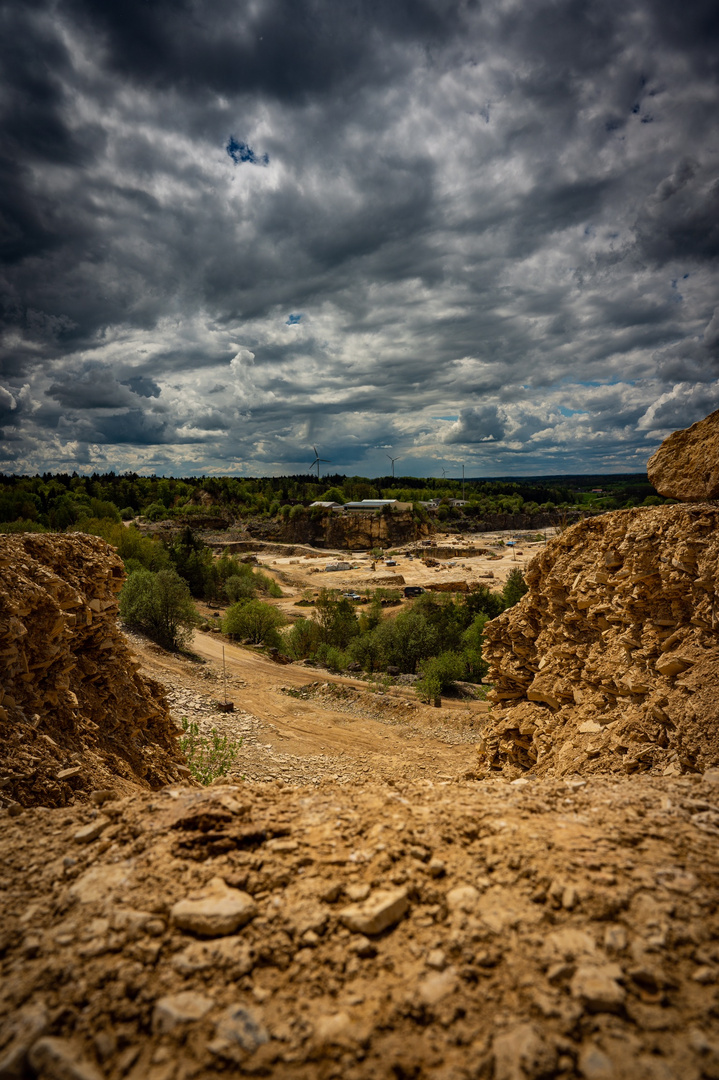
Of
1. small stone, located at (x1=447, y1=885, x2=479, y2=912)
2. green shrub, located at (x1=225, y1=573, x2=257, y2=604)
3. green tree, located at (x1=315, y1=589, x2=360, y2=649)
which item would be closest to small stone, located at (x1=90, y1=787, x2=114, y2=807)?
small stone, located at (x1=447, y1=885, x2=479, y2=912)

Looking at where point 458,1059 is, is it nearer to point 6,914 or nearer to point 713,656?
point 6,914

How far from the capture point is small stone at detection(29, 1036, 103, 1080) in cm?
261

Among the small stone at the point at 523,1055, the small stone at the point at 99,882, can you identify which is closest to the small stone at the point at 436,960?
the small stone at the point at 523,1055

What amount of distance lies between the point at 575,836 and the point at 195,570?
56.6 metres

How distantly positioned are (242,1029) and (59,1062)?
3.14 feet

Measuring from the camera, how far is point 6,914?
3838mm

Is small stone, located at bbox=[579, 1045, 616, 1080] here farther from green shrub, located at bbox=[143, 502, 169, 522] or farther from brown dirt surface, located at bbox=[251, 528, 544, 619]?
green shrub, located at bbox=[143, 502, 169, 522]

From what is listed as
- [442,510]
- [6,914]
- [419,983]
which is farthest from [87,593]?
[442,510]

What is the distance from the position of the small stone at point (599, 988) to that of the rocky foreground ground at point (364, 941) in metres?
0.01

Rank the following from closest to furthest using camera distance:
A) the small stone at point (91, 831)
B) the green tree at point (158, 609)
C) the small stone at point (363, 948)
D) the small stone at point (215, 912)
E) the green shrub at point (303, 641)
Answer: the small stone at point (363, 948) < the small stone at point (215, 912) < the small stone at point (91, 831) < the green tree at point (158, 609) < the green shrub at point (303, 641)

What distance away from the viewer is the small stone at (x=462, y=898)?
147 inches

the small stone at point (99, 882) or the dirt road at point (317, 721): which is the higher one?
the small stone at point (99, 882)

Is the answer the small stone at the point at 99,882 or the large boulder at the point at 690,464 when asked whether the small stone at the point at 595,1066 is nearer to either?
the small stone at the point at 99,882

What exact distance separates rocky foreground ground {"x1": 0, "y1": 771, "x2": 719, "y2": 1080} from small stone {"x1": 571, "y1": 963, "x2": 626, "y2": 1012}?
0.04 feet
